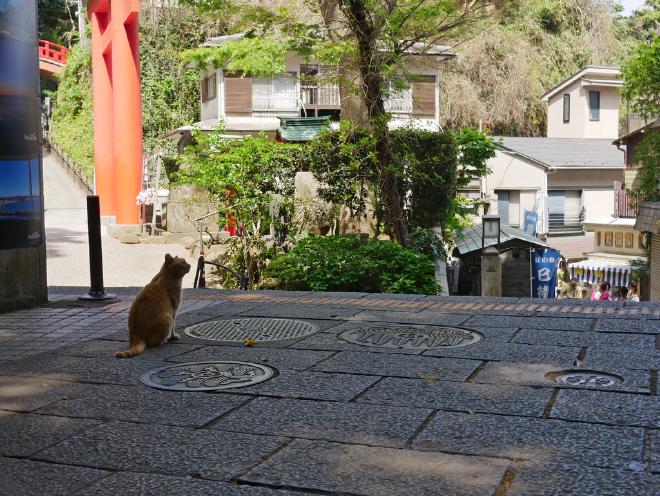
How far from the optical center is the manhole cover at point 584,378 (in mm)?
4312

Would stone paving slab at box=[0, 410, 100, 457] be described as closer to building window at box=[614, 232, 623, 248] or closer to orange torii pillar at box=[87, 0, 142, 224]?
orange torii pillar at box=[87, 0, 142, 224]

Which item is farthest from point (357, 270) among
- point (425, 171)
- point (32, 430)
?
point (32, 430)

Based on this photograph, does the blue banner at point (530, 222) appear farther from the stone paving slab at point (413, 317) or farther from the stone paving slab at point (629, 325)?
the stone paving slab at point (629, 325)

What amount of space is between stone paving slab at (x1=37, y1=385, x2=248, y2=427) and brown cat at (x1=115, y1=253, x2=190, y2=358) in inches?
40.3

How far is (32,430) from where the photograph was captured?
370 centimetres

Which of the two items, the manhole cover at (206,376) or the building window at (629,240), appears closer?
the manhole cover at (206,376)

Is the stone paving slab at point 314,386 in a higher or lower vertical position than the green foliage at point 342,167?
lower

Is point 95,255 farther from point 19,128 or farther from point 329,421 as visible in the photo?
point 329,421

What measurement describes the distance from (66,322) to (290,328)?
2.18 m

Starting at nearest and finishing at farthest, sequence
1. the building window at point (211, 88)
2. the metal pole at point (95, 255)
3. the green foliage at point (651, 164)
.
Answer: the metal pole at point (95, 255) → the green foliage at point (651, 164) → the building window at point (211, 88)

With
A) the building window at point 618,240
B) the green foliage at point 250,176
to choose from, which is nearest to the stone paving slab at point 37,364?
the green foliage at point 250,176

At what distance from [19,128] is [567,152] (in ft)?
91.9

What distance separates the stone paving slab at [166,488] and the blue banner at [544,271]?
19233mm

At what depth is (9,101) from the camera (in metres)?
7.31
